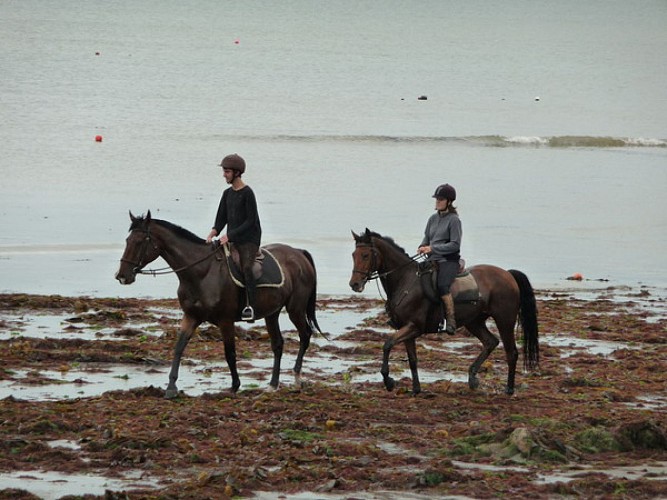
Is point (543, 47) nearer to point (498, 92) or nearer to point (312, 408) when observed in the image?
point (498, 92)

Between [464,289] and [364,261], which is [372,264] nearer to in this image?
[364,261]

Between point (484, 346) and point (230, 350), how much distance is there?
3.26 meters

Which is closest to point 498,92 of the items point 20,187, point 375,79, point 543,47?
point 375,79

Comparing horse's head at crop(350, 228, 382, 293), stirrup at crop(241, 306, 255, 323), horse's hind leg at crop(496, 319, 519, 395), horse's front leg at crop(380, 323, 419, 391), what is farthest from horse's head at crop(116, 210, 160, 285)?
horse's hind leg at crop(496, 319, 519, 395)

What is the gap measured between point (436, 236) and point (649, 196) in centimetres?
3153

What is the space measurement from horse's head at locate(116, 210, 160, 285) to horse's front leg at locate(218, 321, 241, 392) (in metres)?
1.21

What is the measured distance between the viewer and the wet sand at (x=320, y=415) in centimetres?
1075

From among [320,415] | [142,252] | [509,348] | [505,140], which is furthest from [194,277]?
[505,140]

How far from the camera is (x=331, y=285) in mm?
24438

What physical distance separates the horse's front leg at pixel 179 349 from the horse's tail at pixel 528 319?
4080 mm

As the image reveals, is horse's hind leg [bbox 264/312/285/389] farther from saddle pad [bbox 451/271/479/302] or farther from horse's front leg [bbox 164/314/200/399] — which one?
saddle pad [bbox 451/271/479/302]

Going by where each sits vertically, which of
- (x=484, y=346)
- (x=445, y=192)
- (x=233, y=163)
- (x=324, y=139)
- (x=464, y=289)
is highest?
(x=324, y=139)

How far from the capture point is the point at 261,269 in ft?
51.3

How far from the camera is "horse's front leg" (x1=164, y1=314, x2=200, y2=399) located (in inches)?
568
